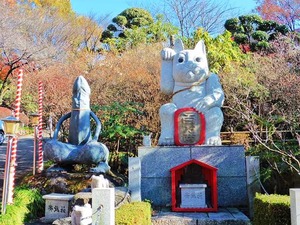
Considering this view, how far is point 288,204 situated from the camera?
4.62 meters

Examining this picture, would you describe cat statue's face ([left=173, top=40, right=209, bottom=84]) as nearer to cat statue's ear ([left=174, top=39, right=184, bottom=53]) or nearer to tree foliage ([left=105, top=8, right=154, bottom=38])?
cat statue's ear ([left=174, top=39, right=184, bottom=53])

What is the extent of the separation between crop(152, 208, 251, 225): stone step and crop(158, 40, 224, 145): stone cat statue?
168 centimetres

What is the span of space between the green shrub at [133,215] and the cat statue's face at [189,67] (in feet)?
11.6

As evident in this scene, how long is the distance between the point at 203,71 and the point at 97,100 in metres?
5.41

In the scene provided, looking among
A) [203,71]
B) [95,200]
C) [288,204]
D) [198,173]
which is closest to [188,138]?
[198,173]

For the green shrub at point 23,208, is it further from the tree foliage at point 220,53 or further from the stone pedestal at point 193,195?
the tree foliage at point 220,53

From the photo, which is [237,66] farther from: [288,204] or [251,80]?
[288,204]

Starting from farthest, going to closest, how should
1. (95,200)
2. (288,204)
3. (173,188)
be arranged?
(173,188) < (288,204) < (95,200)

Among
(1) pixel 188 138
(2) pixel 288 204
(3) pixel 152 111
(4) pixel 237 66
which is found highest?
(4) pixel 237 66

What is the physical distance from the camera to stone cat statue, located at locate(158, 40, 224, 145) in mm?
7688

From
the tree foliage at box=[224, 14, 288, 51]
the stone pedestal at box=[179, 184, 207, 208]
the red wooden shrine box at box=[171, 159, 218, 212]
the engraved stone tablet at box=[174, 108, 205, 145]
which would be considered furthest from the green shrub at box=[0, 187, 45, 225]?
the tree foliage at box=[224, 14, 288, 51]

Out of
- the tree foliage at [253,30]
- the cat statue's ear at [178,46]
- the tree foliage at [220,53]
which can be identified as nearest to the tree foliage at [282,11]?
the tree foliage at [253,30]

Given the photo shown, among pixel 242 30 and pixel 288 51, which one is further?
pixel 242 30

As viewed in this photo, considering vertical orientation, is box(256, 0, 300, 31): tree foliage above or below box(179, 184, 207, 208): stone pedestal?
above
